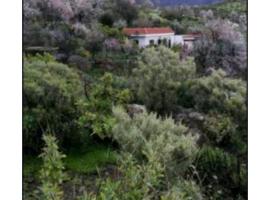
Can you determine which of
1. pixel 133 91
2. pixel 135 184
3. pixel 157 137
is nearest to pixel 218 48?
pixel 133 91

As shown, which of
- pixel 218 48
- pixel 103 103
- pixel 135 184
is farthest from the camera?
pixel 218 48

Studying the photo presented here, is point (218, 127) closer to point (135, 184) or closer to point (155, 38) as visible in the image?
point (155, 38)

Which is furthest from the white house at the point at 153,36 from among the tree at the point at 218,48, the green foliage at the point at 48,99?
the green foliage at the point at 48,99

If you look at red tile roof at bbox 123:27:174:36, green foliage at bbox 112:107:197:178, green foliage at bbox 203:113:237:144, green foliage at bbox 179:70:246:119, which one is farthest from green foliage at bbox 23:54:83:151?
green foliage at bbox 203:113:237:144

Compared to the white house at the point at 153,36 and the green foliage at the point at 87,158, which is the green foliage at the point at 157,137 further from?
the white house at the point at 153,36

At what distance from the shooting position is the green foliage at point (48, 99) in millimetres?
2855

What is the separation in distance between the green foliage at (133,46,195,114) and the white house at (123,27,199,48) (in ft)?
0.18

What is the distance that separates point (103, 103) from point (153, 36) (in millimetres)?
481

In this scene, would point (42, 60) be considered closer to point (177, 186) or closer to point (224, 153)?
point (177, 186)

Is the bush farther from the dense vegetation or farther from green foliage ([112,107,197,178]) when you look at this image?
green foliage ([112,107,197,178])

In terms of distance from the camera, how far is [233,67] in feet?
10.1

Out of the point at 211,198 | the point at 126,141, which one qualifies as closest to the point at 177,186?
the point at 126,141

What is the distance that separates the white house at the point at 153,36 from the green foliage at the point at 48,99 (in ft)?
1.32

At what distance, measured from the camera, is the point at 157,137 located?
283cm
